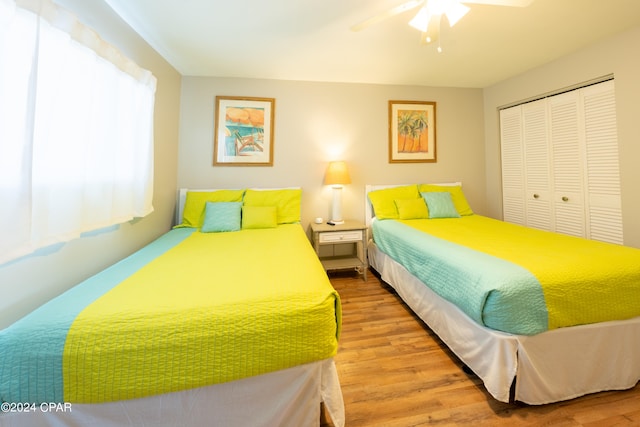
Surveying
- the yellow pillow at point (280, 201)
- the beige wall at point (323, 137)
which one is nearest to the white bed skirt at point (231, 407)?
the yellow pillow at point (280, 201)

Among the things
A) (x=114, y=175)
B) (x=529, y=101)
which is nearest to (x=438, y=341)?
(x=114, y=175)

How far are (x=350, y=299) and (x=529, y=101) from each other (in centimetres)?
306

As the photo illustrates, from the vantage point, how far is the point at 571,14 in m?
1.86

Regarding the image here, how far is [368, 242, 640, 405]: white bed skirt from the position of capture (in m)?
1.20

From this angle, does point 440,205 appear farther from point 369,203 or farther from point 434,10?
point 434,10

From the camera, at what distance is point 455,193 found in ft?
10.3

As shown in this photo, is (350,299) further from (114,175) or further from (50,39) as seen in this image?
(50,39)

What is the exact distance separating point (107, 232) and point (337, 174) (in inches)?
82.8

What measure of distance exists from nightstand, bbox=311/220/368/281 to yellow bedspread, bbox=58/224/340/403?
1489mm

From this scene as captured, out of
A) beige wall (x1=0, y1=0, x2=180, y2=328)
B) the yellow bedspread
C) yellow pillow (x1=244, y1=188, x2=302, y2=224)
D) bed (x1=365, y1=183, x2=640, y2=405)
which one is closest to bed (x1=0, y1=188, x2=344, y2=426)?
the yellow bedspread

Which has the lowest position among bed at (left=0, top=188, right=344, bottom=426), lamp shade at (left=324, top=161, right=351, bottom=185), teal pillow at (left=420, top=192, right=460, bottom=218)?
bed at (left=0, top=188, right=344, bottom=426)

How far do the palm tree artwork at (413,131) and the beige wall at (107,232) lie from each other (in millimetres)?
2675

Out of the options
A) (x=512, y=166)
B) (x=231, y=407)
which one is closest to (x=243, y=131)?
(x=231, y=407)

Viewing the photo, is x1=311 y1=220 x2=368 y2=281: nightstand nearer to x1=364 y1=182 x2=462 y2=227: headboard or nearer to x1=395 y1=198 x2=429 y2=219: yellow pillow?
x1=364 y1=182 x2=462 y2=227: headboard
